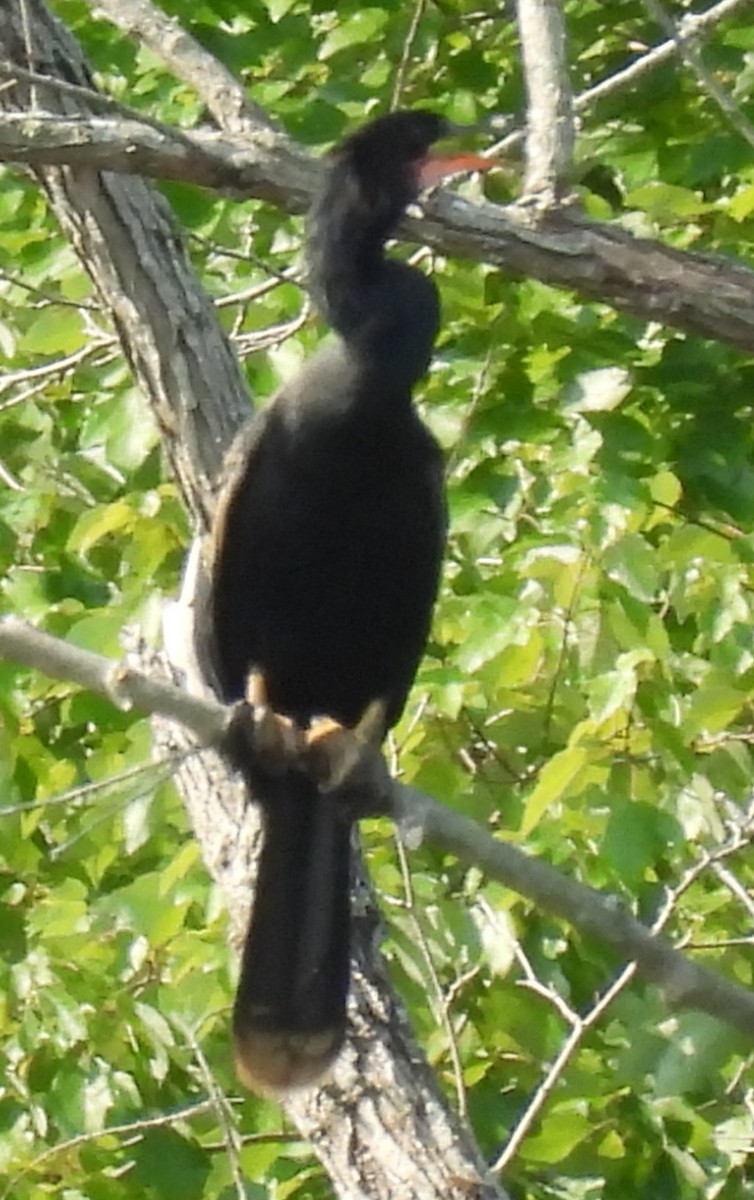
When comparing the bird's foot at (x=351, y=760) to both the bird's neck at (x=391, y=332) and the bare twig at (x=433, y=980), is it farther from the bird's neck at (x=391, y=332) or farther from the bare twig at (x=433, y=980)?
the bird's neck at (x=391, y=332)

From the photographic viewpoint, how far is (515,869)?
2012 millimetres

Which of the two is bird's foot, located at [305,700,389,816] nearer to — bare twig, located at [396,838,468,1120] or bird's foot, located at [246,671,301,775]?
bird's foot, located at [246,671,301,775]

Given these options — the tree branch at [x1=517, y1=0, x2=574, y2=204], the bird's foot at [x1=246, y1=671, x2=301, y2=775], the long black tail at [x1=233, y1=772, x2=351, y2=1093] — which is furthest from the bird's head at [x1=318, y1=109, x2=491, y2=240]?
the long black tail at [x1=233, y1=772, x2=351, y2=1093]

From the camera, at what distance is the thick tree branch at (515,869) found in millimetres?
1957

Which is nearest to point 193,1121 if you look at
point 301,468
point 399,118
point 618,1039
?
point 618,1039

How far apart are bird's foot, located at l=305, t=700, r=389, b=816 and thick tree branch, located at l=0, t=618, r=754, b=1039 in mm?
Answer: 678

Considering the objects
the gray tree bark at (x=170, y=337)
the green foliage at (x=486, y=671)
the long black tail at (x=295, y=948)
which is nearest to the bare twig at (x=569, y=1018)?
the green foliage at (x=486, y=671)

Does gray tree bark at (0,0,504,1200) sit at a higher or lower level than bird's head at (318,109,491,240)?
lower

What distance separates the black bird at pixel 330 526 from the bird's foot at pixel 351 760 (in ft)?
0.09

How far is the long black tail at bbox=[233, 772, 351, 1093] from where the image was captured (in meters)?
2.93

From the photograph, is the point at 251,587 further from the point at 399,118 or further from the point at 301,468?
the point at 399,118

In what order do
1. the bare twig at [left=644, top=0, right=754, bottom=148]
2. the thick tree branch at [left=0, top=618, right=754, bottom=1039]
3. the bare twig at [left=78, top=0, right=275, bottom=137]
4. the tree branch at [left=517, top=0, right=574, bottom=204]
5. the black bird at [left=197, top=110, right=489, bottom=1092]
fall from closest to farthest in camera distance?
the thick tree branch at [left=0, top=618, right=754, bottom=1039] → the bare twig at [left=644, top=0, right=754, bottom=148] → the tree branch at [left=517, top=0, right=574, bottom=204] → the bare twig at [left=78, top=0, right=275, bottom=137] → the black bird at [left=197, top=110, right=489, bottom=1092]

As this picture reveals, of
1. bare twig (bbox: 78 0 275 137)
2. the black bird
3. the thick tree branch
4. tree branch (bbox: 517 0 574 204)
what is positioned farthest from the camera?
the black bird

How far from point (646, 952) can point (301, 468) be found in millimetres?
1138
